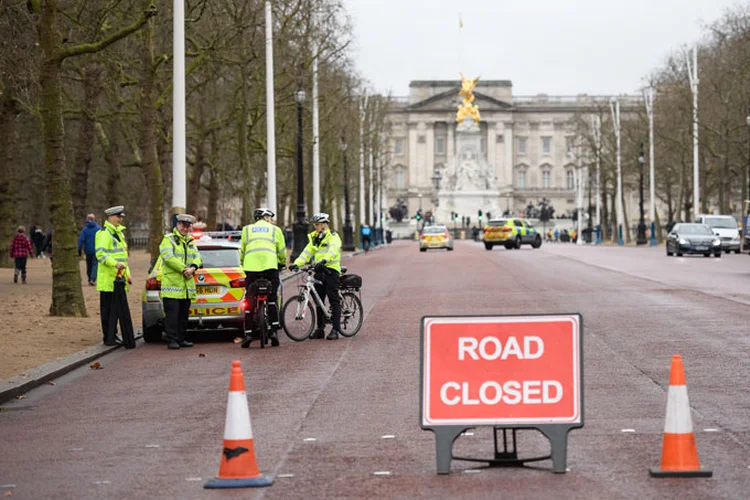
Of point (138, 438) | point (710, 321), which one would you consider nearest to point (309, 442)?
point (138, 438)

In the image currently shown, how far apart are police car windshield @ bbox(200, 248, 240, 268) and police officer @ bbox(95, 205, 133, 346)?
1.19 meters

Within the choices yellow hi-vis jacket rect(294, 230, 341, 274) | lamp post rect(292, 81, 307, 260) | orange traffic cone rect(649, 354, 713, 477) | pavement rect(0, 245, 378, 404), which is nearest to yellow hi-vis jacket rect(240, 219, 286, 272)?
yellow hi-vis jacket rect(294, 230, 341, 274)

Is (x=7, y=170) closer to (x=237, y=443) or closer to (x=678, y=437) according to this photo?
(x=237, y=443)

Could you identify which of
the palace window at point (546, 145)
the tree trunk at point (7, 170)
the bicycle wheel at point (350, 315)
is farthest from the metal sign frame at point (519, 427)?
the palace window at point (546, 145)

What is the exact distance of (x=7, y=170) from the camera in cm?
4219

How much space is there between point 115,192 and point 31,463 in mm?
43787

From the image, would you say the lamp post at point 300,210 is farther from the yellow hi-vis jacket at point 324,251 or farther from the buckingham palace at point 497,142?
the buckingham palace at point 497,142

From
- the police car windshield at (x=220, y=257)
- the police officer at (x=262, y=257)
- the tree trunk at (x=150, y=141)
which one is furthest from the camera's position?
the tree trunk at (x=150, y=141)

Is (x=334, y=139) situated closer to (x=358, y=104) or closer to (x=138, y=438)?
(x=358, y=104)

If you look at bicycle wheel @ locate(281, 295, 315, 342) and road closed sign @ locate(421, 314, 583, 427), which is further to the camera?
bicycle wheel @ locate(281, 295, 315, 342)

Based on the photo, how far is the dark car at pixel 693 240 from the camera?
5738cm

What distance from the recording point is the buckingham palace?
7638 inches

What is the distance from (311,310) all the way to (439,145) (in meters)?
179

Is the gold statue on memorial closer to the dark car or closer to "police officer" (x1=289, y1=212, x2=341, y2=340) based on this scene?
the dark car
